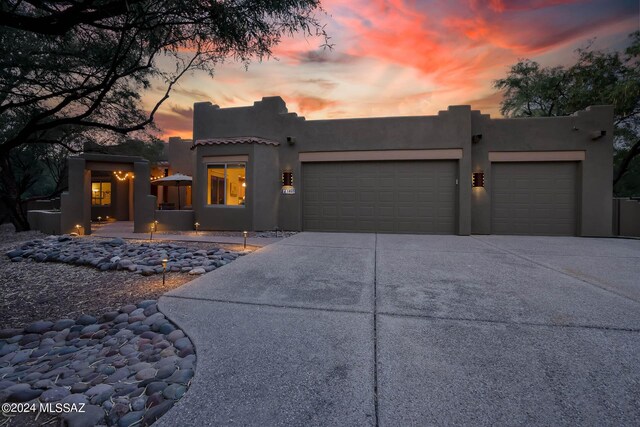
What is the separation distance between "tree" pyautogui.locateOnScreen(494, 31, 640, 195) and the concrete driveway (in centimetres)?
1260

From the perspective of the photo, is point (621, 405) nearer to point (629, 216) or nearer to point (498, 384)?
point (498, 384)

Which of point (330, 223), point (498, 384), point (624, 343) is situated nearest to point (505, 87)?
point (330, 223)

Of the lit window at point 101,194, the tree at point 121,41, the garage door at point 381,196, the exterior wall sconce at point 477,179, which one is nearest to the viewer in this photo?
the tree at point 121,41

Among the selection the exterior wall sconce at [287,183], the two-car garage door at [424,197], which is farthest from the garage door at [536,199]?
the exterior wall sconce at [287,183]

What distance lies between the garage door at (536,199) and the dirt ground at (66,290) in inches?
391

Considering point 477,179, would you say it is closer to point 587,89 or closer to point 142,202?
point 587,89

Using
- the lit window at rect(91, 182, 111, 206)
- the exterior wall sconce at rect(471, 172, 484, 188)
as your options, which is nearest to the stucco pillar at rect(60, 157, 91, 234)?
the lit window at rect(91, 182, 111, 206)

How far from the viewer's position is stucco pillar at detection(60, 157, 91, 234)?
30.6ft

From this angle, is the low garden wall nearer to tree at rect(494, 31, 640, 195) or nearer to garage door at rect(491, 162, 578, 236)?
garage door at rect(491, 162, 578, 236)

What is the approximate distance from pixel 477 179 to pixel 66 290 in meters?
10.9

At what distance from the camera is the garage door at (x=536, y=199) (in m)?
9.31

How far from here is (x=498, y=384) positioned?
5.94 ft

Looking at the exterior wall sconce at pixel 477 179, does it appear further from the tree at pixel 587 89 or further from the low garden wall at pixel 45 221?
the low garden wall at pixel 45 221

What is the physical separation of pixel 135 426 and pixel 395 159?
9.48m
